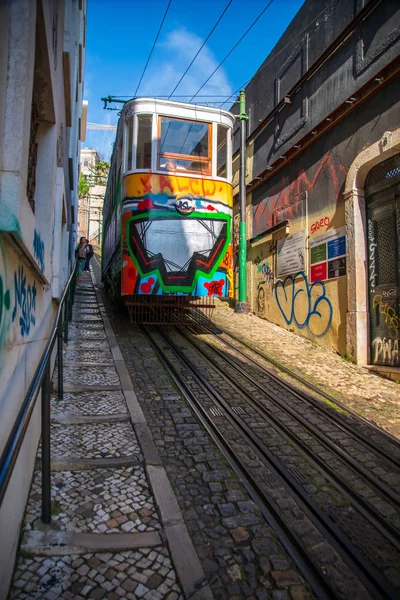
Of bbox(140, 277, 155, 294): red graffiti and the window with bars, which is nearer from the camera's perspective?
the window with bars

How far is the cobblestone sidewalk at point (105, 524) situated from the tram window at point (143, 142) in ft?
16.4

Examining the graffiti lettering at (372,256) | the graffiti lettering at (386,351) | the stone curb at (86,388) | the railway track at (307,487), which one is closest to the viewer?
the railway track at (307,487)

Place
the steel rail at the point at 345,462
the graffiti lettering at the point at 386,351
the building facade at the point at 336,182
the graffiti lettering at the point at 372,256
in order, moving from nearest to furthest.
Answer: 1. the steel rail at the point at 345,462
2. the graffiti lettering at the point at 386,351
3. the building facade at the point at 336,182
4. the graffiti lettering at the point at 372,256

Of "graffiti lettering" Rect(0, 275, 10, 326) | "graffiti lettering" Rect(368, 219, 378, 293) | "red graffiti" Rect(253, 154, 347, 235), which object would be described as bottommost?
"graffiti lettering" Rect(0, 275, 10, 326)

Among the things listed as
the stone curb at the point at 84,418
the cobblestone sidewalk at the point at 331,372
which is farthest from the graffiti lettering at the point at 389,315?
the stone curb at the point at 84,418

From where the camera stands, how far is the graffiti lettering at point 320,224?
829cm

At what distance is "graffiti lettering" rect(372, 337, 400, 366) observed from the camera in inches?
261

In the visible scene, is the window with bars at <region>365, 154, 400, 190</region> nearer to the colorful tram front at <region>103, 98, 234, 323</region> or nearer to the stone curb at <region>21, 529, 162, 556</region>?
the colorful tram front at <region>103, 98, 234, 323</region>

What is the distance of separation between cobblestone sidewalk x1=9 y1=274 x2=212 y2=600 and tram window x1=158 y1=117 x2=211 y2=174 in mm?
5130

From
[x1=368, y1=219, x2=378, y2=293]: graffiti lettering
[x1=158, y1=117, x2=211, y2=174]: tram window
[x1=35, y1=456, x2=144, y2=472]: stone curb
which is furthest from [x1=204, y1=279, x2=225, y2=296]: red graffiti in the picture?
[x1=35, y1=456, x2=144, y2=472]: stone curb

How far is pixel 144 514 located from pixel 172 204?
579cm

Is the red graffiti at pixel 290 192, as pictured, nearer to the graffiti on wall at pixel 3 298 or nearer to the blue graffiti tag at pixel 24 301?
the blue graffiti tag at pixel 24 301

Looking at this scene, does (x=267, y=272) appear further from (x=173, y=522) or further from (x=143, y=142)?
(x=173, y=522)

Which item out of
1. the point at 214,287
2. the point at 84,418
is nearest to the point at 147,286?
the point at 214,287
